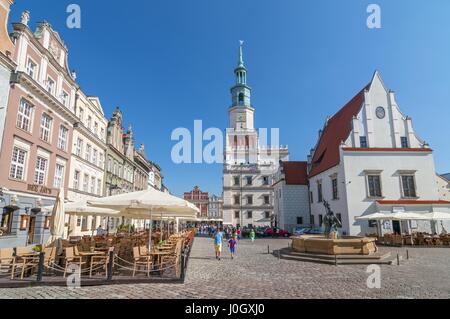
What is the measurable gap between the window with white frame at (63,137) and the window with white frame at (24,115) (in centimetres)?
449

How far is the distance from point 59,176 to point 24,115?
22.3 ft

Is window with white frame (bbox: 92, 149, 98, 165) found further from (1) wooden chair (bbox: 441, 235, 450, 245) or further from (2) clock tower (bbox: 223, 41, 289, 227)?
(1) wooden chair (bbox: 441, 235, 450, 245)

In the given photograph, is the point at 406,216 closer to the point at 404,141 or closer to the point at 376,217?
the point at 376,217

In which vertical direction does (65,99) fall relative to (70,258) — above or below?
above

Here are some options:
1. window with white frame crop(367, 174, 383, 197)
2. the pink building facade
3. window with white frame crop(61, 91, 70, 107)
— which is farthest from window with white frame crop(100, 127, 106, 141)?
window with white frame crop(367, 174, 383, 197)

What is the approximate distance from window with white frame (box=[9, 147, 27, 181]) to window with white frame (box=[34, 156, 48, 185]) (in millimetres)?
1506

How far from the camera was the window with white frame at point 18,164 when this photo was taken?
18.2 metres

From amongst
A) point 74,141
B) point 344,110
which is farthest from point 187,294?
point 344,110

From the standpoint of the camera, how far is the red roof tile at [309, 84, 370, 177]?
34.1 metres

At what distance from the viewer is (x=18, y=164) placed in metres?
18.8

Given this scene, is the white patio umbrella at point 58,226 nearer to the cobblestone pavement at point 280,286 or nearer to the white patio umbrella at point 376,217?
the cobblestone pavement at point 280,286

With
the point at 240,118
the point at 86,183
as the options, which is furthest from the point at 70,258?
the point at 240,118

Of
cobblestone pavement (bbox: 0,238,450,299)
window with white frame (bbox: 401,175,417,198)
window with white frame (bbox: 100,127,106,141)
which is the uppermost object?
window with white frame (bbox: 100,127,106,141)
